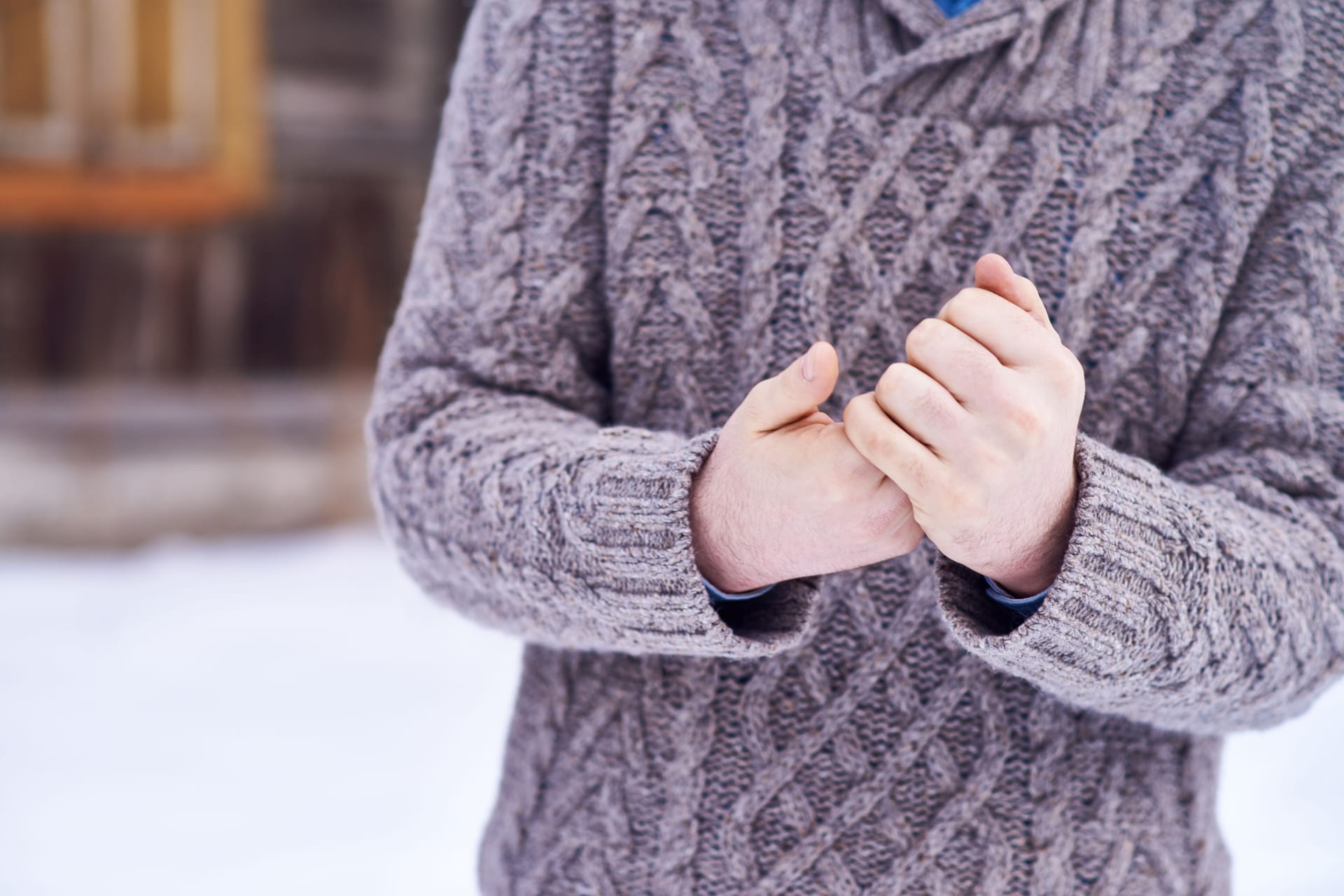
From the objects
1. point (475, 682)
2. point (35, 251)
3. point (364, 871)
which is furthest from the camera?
point (35, 251)

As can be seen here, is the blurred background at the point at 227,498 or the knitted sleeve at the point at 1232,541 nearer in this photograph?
the knitted sleeve at the point at 1232,541

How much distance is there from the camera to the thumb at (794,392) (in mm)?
454

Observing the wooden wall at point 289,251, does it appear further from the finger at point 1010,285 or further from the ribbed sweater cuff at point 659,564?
the finger at point 1010,285

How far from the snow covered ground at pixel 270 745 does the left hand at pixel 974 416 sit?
3.96 feet

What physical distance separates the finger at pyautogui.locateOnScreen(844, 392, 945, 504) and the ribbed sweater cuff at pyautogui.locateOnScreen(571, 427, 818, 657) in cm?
8

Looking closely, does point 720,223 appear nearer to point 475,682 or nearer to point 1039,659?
point 1039,659

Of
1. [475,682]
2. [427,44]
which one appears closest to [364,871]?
[475,682]

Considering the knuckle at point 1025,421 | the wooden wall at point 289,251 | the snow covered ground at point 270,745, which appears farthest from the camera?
the wooden wall at point 289,251

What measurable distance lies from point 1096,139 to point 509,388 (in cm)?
36

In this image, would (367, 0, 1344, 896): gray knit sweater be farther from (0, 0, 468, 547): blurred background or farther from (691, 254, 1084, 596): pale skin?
(0, 0, 468, 547): blurred background

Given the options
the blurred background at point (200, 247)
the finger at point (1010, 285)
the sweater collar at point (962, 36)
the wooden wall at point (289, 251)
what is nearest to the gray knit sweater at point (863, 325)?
the sweater collar at point (962, 36)

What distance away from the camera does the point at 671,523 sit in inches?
20.1

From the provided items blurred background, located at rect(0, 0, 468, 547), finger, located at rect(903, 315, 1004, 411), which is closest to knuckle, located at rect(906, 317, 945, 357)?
finger, located at rect(903, 315, 1004, 411)

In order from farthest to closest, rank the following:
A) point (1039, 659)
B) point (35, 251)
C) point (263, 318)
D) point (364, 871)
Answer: point (263, 318) < point (35, 251) < point (364, 871) < point (1039, 659)
